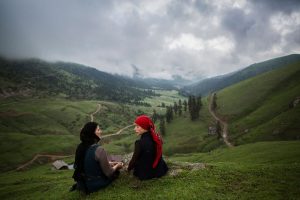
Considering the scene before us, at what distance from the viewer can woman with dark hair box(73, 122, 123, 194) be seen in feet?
65.2

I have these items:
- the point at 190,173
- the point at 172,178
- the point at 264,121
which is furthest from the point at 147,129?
the point at 264,121

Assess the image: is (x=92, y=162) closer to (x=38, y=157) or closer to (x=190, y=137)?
(x=190, y=137)

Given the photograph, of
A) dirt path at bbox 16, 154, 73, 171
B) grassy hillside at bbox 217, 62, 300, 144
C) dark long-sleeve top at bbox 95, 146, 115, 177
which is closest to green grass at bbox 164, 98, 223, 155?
grassy hillside at bbox 217, 62, 300, 144

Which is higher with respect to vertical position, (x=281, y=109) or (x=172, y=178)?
(x=281, y=109)

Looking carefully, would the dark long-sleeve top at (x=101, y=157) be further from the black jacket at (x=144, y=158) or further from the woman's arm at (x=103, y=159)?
the black jacket at (x=144, y=158)

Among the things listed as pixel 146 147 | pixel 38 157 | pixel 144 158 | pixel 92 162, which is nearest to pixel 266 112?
pixel 38 157

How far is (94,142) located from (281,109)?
143 metres

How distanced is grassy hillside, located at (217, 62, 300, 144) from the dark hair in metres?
107

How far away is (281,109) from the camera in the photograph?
142 m

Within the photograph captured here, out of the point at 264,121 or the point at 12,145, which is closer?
the point at 264,121

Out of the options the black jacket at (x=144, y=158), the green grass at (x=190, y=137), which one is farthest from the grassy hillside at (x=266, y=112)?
the black jacket at (x=144, y=158)

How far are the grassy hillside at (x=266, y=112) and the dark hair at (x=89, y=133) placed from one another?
107 m

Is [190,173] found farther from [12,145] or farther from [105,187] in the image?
[12,145]

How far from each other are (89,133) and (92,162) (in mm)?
2244
